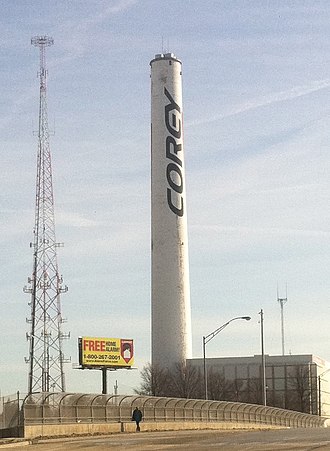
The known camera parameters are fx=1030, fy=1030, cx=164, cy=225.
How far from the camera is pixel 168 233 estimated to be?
131 meters

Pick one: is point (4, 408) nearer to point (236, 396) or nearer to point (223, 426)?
point (223, 426)

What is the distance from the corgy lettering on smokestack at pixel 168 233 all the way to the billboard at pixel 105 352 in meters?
11.5

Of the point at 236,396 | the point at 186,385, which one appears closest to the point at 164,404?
the point at 186,385

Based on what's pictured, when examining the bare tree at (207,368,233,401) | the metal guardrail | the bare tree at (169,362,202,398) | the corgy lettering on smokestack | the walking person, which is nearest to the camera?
the metal guardrail

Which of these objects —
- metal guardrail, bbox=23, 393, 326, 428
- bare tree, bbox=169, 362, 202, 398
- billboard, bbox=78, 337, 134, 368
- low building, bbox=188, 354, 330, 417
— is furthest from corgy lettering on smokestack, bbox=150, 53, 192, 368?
metal guardrail, bbox=23, 393, 326, 428

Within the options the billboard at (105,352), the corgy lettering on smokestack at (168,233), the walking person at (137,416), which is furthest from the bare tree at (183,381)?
the walking person at (137,416)

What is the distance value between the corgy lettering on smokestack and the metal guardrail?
44.2 meters

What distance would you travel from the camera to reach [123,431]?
59062mm

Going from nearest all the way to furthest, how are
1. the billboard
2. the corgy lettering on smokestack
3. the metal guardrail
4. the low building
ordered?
the metal guardrail < the billboard < the corgy lettering on smokestack < the low building

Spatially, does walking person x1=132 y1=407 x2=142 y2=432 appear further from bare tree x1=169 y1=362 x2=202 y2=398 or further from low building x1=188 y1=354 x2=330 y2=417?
low building x1=188 y1=354 x2=330 y2=417

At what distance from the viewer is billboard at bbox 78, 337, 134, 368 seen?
376ft

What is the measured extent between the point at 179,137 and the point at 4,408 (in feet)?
274

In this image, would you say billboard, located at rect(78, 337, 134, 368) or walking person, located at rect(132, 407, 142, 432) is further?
billboard, located at rect(78, 337, 134, 368)

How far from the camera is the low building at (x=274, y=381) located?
449 feet
